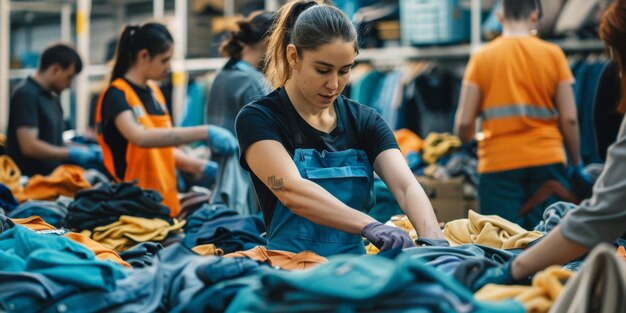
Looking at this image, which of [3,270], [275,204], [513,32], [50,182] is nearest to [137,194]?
[50,182]

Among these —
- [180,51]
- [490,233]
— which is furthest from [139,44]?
[180,51]

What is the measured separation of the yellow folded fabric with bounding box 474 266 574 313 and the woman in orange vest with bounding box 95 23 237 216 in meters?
2.59

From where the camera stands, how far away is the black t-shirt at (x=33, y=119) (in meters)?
5.38

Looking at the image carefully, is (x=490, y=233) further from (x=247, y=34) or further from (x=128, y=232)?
(x=247, y=34)

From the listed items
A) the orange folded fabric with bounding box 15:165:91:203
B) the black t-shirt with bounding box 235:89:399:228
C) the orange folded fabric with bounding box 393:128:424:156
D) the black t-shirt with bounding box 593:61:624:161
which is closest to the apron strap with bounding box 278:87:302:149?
the black t-shirt with bounding box 235:89:399:228

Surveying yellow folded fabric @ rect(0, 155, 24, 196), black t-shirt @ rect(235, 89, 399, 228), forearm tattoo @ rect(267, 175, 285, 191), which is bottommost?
yellow folded fabric @ rect(0, 155, 24, 196)

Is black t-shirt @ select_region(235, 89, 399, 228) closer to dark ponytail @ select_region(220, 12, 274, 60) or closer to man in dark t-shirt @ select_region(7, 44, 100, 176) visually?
dark ponytail @ select_region(220, 12, 274, 60)

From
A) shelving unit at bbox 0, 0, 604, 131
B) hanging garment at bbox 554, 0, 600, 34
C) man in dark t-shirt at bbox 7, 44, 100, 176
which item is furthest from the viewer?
shelving unit at bbox 0, 0, 604, 131

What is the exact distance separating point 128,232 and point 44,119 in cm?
194

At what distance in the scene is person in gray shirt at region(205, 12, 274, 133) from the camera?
4.80 metres

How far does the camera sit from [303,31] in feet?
9.50

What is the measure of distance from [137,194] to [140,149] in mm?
697

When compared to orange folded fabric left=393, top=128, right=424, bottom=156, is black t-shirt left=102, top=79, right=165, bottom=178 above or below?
above

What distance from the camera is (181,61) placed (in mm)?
8977
